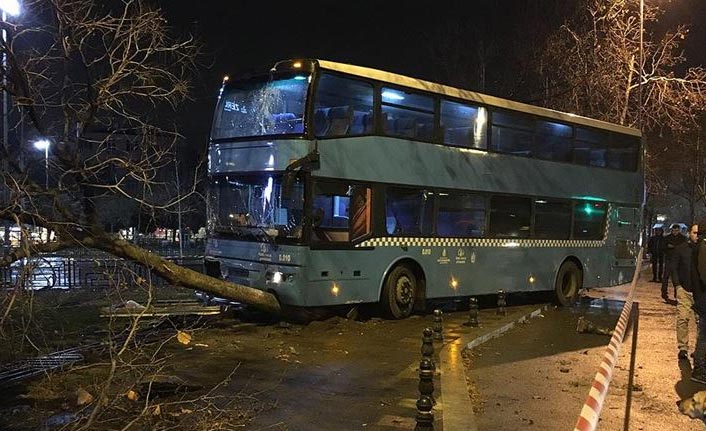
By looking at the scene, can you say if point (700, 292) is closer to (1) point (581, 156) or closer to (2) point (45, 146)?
(2) point (45, 146)

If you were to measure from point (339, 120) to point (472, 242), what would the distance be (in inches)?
179

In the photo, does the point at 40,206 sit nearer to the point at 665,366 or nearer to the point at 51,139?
the point at 51,139

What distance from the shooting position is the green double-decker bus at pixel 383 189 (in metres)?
11.2

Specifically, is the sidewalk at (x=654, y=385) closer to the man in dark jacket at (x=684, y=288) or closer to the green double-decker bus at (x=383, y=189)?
the man in dark jacket at (x=684, y=288)

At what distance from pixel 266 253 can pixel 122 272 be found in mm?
3709

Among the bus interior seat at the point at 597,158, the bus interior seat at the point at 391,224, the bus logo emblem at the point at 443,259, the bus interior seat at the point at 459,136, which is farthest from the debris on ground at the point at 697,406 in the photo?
the bus interior seat at the point at 597,158

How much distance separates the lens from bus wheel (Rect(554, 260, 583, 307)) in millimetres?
16703

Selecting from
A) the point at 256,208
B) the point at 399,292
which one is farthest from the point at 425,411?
the point at 399,292

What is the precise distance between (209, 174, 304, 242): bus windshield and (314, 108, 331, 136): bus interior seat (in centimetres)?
98

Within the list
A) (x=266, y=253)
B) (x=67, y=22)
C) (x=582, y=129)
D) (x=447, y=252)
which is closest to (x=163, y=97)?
(x=67, y=22)

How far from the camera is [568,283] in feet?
56.7

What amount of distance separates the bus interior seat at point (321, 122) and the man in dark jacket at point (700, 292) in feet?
19.9

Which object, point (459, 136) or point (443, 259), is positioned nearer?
point (443, 259)

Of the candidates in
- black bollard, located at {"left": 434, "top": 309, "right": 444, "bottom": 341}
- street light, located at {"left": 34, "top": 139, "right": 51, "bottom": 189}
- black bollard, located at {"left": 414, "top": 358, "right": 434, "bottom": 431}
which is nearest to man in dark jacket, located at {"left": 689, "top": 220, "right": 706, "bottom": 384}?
black bollard, located at {"left": 434, "top": 309, "right": 444, "bottom": 341}
